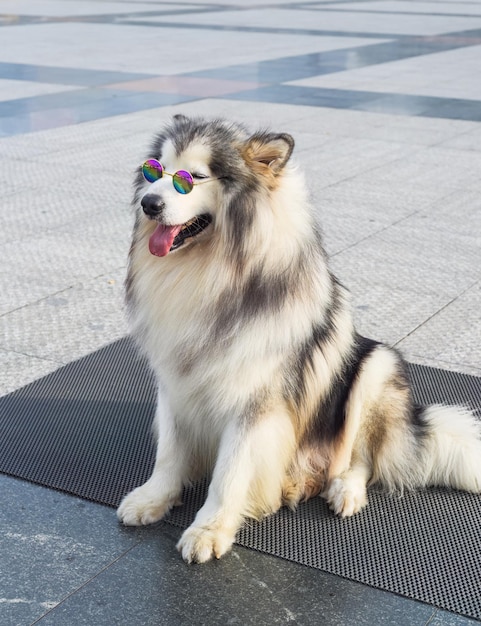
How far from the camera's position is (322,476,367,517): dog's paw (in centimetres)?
359

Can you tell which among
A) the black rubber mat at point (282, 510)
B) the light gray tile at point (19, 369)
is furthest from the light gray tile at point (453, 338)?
the light gray tile at point (19, 369)

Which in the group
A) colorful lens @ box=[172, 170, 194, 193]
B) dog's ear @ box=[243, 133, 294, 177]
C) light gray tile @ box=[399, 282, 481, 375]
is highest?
dog's ear @ box=[243, 133, 294, 177]

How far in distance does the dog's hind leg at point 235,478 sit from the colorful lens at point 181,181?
2.87 ft

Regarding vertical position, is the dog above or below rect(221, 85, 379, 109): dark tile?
above

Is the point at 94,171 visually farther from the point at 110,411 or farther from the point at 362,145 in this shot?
the point at 110,411

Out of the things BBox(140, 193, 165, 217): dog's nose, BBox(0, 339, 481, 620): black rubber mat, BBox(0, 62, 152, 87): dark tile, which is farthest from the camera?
BBox(0, 62, 152, 87): dark tile

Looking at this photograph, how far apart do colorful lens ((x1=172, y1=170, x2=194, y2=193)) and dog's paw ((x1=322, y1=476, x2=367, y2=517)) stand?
1.36 metres

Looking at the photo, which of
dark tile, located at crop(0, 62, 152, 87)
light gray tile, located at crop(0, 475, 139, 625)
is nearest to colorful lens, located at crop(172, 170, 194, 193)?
light gray tile, located at crop(0, 475, 139, 625)

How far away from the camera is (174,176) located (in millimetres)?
3078

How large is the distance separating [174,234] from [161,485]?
3.46 feet

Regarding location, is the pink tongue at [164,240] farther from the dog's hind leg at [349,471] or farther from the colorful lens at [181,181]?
the dog's hind leg at [349,471]

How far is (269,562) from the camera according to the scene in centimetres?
332

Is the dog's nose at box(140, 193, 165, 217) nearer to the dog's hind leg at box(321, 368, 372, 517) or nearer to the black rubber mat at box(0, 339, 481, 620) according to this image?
the dog's hind leg at box(321, 368, 372, 517)

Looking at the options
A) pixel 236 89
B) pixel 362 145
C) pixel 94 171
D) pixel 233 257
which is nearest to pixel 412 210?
pixel 362 145
